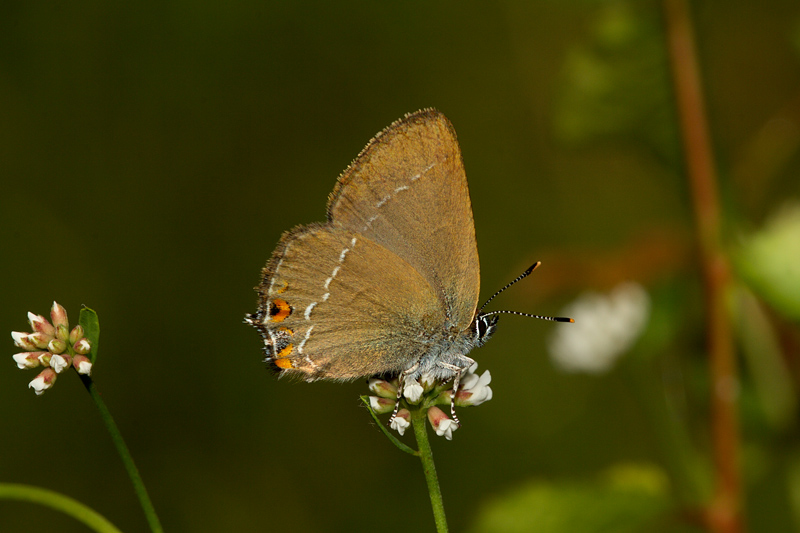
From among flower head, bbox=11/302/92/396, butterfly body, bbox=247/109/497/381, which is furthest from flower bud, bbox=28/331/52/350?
butterfly body, bbox=247/109/497/381

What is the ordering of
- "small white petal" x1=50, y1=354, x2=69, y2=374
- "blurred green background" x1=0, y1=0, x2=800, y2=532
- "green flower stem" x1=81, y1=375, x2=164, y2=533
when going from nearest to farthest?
"green flower stem" x1=81, y1=375, x2=164, y2=533
"small white petal" x1=50, y1=354, x2=69, y2=374
"blurred green background" x1=0, y1=0, x2=800, y2=532

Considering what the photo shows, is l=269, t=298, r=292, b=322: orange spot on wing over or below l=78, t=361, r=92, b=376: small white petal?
below

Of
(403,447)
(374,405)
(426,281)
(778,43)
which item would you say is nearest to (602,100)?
(426,281)

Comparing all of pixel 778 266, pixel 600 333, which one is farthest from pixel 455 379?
pixel 600 333

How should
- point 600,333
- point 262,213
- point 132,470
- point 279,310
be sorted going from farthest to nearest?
point 262,213, point 600,333, point 279,310, point 132,470

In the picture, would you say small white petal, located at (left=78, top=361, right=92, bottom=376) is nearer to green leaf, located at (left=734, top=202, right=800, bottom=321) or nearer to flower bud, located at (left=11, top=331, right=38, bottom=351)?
flower bud, located at (left=11, top=331, right=38, bottom=351)

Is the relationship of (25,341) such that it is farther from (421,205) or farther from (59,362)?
(421,205)
